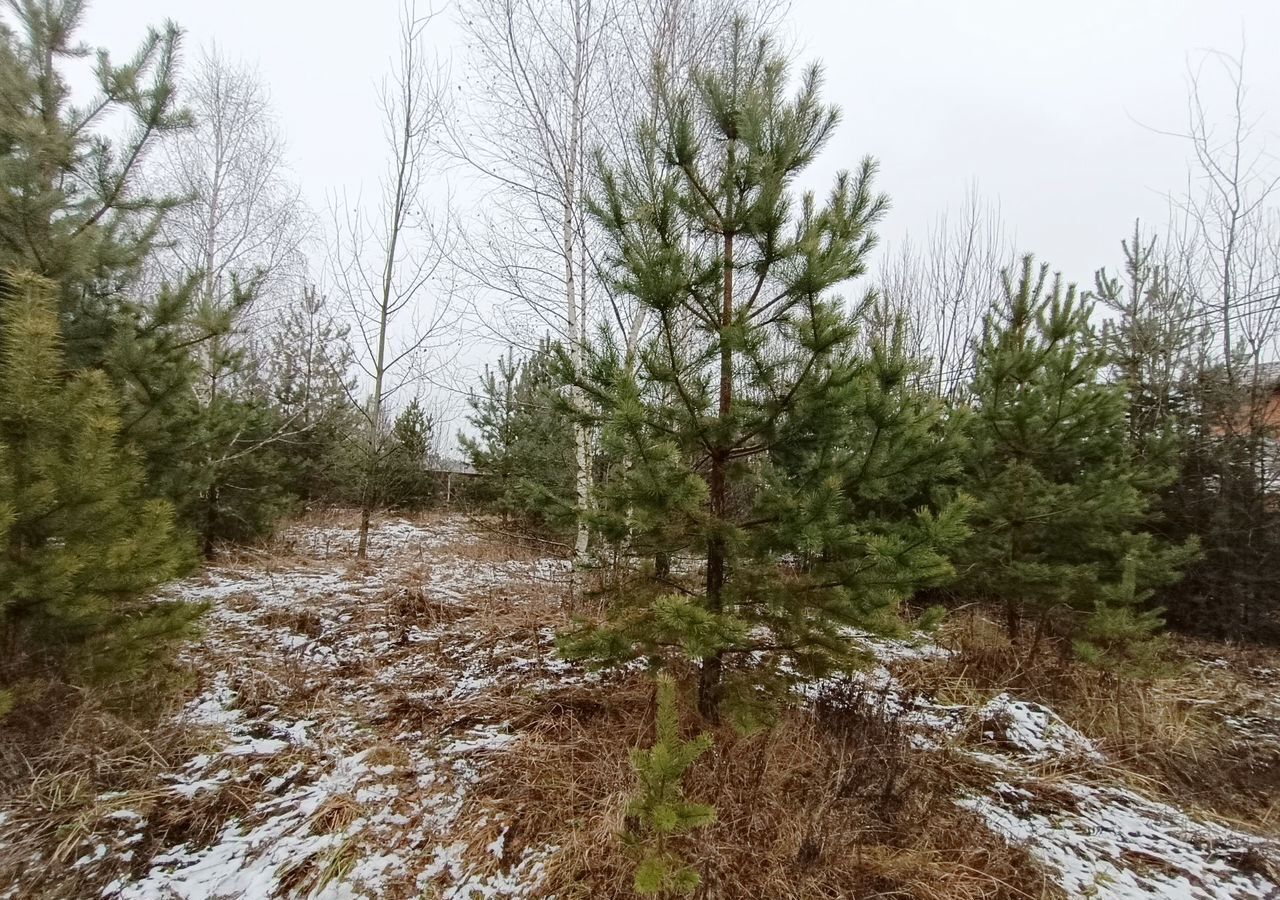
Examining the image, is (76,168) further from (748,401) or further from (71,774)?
(748,401)

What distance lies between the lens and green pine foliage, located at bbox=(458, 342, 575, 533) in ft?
25.6

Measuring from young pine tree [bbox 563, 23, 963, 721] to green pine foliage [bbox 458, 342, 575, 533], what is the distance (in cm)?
407

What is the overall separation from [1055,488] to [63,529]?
21.9ft

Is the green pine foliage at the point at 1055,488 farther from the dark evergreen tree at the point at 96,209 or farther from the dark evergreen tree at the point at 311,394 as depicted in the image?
the dark evergreen tree at the point at 311,394

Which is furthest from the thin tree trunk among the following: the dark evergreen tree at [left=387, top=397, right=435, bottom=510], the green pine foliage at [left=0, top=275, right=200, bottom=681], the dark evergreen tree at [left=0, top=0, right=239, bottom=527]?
the dark evergreen tree at [left=387, top=397, right=435, bottom=510]

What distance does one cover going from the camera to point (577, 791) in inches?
106

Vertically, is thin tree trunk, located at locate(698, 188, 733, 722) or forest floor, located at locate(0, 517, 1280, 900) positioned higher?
thin tree trunk, located at locate(698, 188, 733, 722)

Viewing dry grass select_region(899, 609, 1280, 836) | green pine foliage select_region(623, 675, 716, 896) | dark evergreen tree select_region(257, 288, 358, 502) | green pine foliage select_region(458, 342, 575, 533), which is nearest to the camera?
green pine foliage select_region(623, 675, 716, 896)

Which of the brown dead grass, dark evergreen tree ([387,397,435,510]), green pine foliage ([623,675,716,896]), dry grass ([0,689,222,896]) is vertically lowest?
dry grass ([0,689,222,896])

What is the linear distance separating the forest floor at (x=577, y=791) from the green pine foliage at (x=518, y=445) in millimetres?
3609

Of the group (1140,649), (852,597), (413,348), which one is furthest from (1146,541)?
(413,348)

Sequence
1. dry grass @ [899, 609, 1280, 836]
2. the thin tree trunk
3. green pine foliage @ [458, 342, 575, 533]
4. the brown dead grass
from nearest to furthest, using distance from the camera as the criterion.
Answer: the brown dead grass, the thin tree trunk, dry grass @ [899, 609, 1280, 836], green pine foliage @ [458, 342, 575, 533]

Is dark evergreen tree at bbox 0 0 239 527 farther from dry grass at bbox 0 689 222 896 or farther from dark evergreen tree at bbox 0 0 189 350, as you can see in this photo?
dry grass at bbox 0 689 222 896

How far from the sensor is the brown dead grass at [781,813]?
86.3 inches
